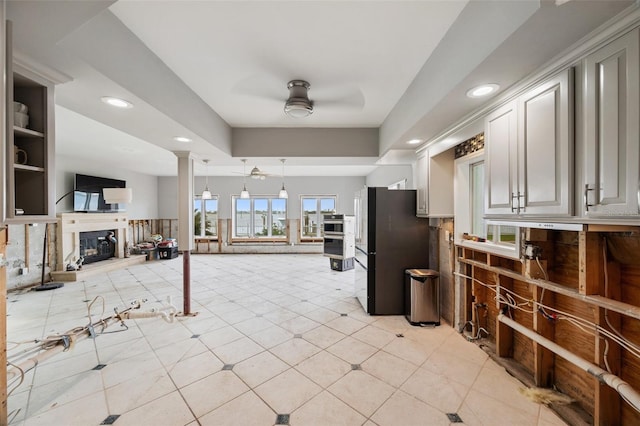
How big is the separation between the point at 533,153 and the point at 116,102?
10.3 ft

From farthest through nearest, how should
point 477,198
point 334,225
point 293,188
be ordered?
point 293,188 → point 334,225 → point 477,198

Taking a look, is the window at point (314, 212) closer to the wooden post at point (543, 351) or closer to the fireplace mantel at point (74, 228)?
the fireplace mantel at point (74, 228)

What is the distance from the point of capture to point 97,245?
22.5 ft

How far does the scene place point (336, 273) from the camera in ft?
20.8

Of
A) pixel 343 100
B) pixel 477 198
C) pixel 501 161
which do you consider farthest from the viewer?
pixel 477 198

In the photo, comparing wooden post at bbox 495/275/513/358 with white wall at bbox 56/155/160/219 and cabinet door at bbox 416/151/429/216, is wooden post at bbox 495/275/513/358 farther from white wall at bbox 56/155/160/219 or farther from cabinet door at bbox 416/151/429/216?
white wall at bbox 56/155/160/219

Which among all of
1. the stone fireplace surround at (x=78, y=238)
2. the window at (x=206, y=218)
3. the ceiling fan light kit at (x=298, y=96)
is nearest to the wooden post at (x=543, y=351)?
the ceiling fan light kit at (x=298, y=96)

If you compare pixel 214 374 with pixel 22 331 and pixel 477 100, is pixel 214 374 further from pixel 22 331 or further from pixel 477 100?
pixel 477 100

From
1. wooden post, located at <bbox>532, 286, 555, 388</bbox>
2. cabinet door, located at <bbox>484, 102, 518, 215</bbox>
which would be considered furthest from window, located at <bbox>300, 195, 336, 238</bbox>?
wooden post, located at <bbox>532, 286, 555, 388</bbox>

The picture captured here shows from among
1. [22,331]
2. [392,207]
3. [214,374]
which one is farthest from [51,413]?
[392,207]

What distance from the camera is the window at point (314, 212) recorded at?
925 cm

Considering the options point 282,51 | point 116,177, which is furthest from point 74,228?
point 282,51

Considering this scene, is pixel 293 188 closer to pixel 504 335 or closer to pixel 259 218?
pixel 259 218

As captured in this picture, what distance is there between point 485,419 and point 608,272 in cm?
132
